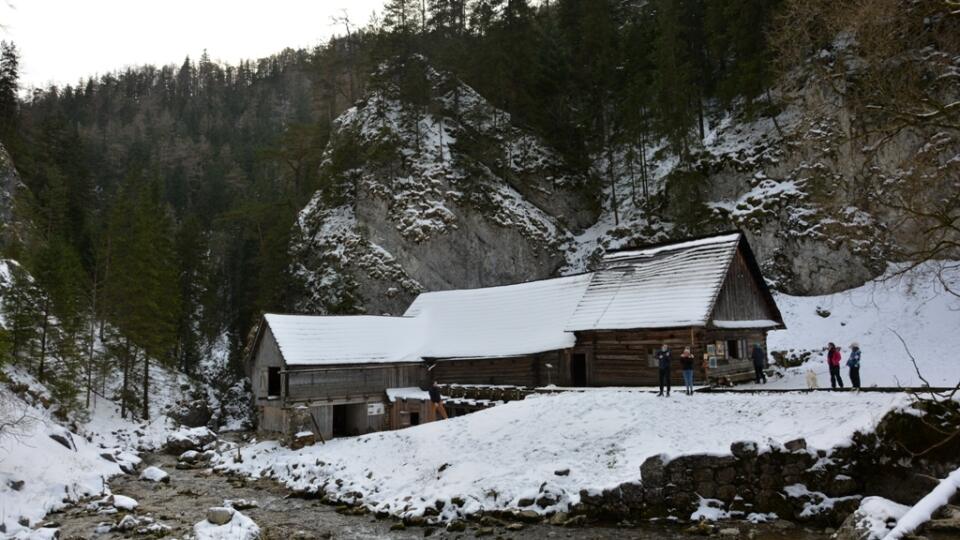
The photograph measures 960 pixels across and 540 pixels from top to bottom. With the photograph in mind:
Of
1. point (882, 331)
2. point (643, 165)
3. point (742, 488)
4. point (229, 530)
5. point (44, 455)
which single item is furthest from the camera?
point (643, 165)

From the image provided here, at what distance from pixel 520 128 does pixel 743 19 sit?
24.0m

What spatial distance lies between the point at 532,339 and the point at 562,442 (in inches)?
550

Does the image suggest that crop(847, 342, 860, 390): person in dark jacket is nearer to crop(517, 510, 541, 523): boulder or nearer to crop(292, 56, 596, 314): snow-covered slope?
crop(517, 510, 541, 523): boulder

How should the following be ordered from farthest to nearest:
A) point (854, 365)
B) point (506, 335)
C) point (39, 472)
Answer: point (506, 335)
point (854, 365)
point (39, 472)

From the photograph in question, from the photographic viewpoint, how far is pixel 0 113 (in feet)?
198

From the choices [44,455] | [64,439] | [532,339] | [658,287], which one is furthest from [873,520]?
[64,439]

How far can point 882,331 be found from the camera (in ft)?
103

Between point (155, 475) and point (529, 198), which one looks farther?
point (529, 198)

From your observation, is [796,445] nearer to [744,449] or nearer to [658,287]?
[744,449]

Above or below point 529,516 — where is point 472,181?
above

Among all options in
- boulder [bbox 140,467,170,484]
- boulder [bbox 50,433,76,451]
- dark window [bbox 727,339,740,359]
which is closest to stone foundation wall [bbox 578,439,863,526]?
dark window [bbox 727,339,740,359]

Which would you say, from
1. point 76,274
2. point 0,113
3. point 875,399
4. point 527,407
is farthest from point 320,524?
point 0,113

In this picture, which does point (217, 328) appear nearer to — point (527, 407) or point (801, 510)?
point (527, 407)

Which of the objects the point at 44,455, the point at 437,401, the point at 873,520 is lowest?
the point at 44,455
